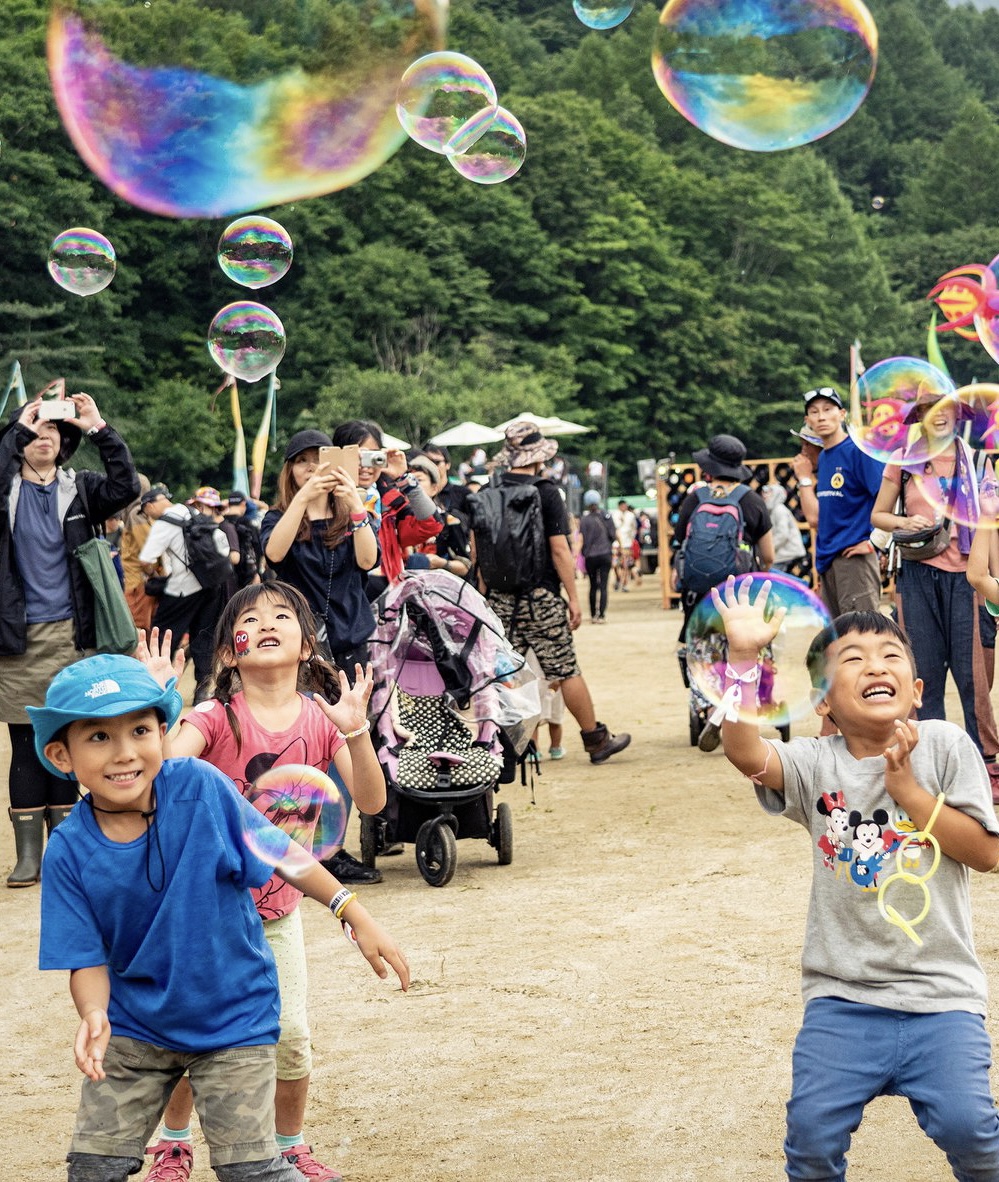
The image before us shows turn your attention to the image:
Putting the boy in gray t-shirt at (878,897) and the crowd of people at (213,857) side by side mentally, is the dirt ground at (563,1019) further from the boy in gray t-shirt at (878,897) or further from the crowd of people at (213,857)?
the boy in gray t-shirt at (878,897)

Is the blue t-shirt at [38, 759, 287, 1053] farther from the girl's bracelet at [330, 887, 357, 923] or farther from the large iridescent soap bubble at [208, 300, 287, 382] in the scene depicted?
the large iridescent soap bubble at [208, 300, 287, 382]

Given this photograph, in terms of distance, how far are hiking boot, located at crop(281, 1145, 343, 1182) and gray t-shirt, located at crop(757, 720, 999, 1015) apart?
50.0 inches

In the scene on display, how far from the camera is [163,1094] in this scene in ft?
10.5

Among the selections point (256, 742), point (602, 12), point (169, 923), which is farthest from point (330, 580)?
point (169, 923)

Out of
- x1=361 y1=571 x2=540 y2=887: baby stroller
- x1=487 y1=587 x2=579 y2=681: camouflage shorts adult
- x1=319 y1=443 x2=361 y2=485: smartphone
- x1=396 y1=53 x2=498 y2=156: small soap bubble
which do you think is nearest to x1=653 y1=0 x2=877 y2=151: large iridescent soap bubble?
x1=396 y1=53 x2=498 y2=156: small soap bubble

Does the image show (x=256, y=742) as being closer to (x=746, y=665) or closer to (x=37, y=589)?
(x=746, y=665)

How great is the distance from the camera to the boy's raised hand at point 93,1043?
9.68 feet

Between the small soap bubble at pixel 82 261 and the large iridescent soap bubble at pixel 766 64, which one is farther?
the small soap bubble at pixel 82 261

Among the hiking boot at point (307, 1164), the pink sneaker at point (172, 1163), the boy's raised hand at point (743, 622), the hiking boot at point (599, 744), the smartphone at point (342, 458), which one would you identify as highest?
the smartphone at point (342, 458)

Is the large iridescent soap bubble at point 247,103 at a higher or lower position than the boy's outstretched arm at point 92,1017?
higher

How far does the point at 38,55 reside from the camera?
138 feet

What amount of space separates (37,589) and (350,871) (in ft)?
5.83

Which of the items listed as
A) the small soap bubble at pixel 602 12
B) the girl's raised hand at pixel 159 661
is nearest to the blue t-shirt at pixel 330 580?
the small soap bubble at pixel 602 12

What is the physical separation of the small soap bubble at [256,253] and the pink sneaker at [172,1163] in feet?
17.9
